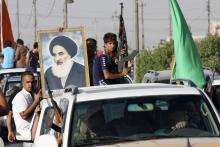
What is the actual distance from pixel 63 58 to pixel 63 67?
183mm

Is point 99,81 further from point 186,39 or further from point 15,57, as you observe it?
point 15,57

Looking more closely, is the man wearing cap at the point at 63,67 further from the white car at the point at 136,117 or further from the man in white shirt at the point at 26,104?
the white car at the point at 136,117

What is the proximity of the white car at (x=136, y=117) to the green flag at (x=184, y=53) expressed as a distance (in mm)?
4020

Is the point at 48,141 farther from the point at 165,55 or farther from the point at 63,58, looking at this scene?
the point at 165,55

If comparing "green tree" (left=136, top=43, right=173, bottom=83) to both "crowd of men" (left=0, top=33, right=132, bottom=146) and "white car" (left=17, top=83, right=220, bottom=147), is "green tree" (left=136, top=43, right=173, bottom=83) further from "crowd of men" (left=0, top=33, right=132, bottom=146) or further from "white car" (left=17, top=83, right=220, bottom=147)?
"white car" (left=17, top=83, right=220, bottom=147)

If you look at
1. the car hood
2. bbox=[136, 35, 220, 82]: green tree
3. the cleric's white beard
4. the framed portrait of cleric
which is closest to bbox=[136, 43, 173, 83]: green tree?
bbox=[136, 35, 220, 82]: green tree

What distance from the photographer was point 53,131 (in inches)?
304

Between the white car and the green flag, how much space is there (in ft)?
13.2

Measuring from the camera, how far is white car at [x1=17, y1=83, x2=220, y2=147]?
6906 mm

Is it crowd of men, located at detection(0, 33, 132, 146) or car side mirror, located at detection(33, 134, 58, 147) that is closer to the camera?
→ car side mirror, located at detection(33, 134, 58, 147)

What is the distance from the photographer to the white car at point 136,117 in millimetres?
6906

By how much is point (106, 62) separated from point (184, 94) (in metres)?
4.27

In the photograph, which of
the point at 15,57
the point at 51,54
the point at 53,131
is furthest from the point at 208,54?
the point at 53,131

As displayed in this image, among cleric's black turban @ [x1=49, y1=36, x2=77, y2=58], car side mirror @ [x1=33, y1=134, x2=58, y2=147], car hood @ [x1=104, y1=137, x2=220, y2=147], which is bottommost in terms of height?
car hood @ [x1=104, y1=137, x2=220, y2=147]
